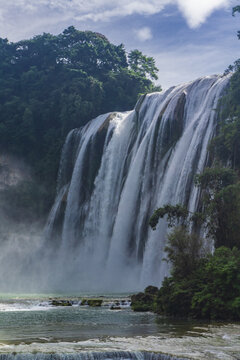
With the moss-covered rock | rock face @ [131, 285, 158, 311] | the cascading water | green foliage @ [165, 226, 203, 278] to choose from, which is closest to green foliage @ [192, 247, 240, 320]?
green foliage @ [165, 226, 203, 278]

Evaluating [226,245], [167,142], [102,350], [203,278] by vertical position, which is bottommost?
[102,350]

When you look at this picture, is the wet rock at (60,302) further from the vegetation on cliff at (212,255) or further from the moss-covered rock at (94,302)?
the vegetation on cliff at (212,255)

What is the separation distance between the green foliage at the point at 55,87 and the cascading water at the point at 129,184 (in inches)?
217

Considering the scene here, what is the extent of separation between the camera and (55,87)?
185 ft

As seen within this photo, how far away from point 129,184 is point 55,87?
81.4 ft

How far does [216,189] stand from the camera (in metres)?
22.9

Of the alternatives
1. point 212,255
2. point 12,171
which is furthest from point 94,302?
point 12,171

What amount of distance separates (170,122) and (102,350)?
80.2 feet

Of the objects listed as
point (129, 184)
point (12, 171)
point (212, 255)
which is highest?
point (12, 171)

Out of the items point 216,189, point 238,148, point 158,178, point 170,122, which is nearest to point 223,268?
point 216,189

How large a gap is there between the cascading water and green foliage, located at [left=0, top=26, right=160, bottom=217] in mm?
5517

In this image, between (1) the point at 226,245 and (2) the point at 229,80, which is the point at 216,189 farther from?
(2) the point at 229,80

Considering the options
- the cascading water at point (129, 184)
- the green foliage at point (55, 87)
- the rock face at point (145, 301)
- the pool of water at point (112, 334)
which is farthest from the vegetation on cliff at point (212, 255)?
the green foliage at point (55, 87)

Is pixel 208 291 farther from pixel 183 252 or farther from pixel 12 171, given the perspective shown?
pixel 12 171
